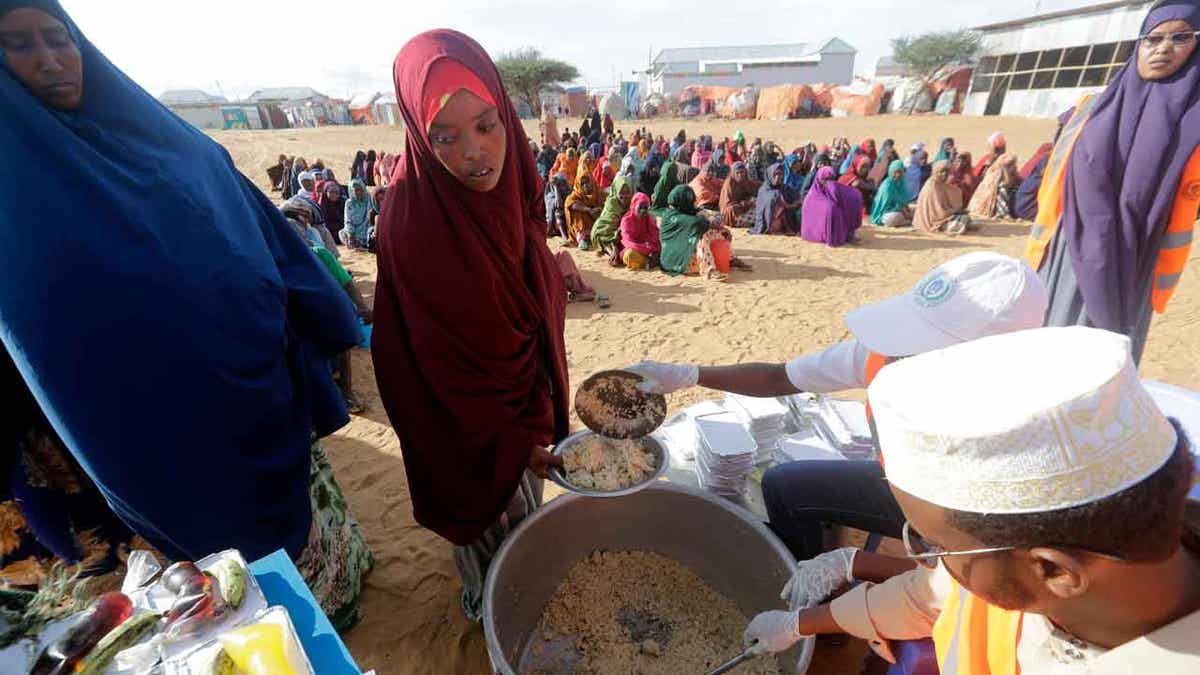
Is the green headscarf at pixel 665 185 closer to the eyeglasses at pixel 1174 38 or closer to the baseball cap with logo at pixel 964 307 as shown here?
the eyeglasses at pixel 1174 38

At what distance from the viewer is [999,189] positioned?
9.66m

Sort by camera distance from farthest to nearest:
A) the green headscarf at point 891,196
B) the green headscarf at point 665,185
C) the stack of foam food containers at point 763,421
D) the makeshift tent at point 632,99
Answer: the makeshift tent at point 632,99 → the green headscarf at point 891,196 → the green headscarf at point 665,185 → the stack of foam food containers at point 763,421

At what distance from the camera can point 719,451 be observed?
257 cm

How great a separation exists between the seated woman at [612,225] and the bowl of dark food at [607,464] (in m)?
5.93

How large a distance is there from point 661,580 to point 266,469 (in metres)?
1.73

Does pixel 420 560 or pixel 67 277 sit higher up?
pixel 67 277

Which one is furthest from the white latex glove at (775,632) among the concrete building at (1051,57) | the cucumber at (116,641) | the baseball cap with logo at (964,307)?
the concrete building at (1051,57)

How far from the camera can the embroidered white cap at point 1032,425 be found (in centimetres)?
77

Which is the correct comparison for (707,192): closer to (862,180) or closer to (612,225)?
(862,180)

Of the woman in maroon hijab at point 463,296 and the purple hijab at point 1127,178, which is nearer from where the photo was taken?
the woman in maroon hijab at point 463,296

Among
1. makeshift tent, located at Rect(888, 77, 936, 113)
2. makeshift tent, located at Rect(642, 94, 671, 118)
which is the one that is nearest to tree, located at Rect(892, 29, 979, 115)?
makeshift tent, located at Rect(888, 77, 936, 113)

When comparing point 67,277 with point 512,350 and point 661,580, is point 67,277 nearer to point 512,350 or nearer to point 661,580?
point 512,350

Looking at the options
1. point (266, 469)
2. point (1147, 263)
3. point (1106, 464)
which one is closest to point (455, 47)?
point (266, 469)

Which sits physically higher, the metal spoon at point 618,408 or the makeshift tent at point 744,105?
the makeshift tent at point 744,105
